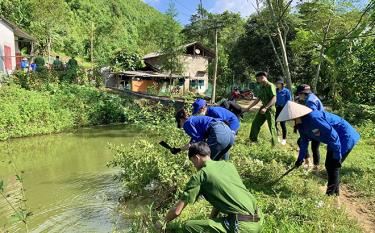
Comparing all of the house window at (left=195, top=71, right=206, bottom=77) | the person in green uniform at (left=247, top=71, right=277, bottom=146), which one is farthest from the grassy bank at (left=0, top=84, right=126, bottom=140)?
the house window at (left=195, top=71, right=206, bottom=77)

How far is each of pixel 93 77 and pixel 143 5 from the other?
61.1 metres

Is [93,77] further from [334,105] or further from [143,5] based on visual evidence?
[143,5]

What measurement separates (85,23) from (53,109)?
126 ft

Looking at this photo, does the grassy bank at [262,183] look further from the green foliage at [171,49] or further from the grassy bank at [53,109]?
the green foliage at [171,49]

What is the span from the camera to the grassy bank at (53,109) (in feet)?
55.6

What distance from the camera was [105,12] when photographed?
61.5 meters

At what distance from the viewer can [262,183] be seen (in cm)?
666

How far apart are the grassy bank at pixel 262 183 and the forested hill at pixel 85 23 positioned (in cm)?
2373

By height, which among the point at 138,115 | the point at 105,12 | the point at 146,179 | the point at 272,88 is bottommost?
the point at 146,179

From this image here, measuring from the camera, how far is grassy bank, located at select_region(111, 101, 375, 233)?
4980mm

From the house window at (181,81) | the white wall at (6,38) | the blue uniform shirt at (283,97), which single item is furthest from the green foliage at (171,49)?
the blue uniform shirt at (283,97)

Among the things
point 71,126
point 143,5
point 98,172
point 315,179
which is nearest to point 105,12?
point 143,5

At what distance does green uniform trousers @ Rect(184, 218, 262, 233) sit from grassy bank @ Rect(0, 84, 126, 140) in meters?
13.5

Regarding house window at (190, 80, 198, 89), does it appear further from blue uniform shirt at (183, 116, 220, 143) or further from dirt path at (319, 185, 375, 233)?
blue uniform shirt at (183, 116, 220, 143)
